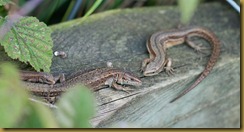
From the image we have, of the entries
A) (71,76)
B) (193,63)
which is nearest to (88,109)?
(71,76)

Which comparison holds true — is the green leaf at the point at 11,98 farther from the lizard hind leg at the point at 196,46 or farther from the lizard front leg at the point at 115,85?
the lizard hind leg at the point at 196,46

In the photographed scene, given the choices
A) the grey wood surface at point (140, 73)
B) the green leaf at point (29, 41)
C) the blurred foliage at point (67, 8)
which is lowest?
the grey wood surface at point (140, 73)

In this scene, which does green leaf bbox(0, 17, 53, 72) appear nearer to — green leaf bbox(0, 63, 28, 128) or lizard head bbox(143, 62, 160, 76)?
lizard head bbox(143, 62, 160, 76)

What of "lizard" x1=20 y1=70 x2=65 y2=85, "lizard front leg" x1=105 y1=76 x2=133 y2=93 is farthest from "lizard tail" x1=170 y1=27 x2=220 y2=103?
"lizard" x1=20 y1=70 x2=65 y2=85

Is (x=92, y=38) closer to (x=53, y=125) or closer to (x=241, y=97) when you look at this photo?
(x=241, y=97)

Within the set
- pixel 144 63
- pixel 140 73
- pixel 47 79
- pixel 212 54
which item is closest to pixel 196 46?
pixel 212 54

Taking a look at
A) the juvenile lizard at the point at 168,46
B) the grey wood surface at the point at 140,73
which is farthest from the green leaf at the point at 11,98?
the juvenile lizard at the point at 168,46
